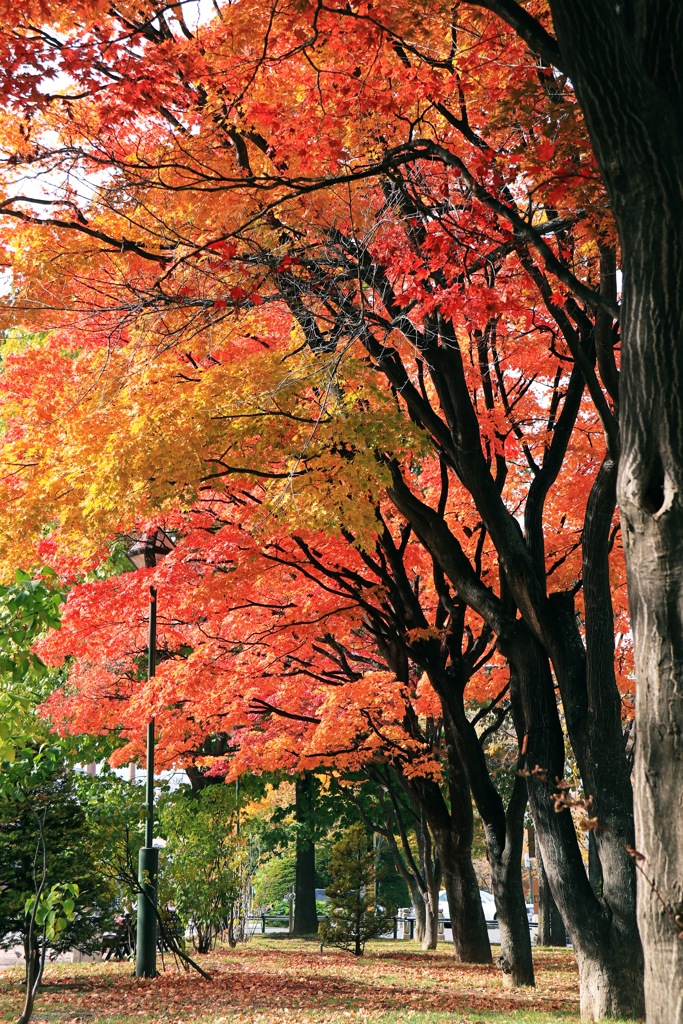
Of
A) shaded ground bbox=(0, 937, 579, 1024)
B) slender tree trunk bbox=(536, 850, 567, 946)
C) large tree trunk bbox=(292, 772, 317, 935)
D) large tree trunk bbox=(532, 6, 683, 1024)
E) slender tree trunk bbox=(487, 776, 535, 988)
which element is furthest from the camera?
large tree trunk bbox=(292, 772, 317, 935)

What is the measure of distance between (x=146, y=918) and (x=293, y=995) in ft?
7.88

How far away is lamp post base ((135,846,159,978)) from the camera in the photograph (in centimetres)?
1204

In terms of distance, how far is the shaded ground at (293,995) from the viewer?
897 centimetres

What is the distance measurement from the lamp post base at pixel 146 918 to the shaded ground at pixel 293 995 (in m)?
0.28

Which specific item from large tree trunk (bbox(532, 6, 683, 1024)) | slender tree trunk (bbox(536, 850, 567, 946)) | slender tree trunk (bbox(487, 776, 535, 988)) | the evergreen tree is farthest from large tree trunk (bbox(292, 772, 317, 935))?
large tree trunk (bbox(532, 6, 683, 1024))

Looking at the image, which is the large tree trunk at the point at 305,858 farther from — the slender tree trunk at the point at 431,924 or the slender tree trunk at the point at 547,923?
the slender tree trunk at the point at 547,923

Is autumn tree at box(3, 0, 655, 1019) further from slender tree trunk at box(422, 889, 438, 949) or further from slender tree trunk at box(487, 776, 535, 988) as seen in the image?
slender tree trunk at box(422, 889, 438, 949)

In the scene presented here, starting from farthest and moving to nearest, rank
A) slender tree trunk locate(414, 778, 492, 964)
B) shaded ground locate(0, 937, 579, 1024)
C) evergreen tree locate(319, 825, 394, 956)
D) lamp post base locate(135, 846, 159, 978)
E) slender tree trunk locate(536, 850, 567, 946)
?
slender tree trunk locate(536, 850, 567, 946)
evergreen tree locate(319, 825, 394, 956)
slender tree trunk locate(414, 778, 492, 964)
lamp post base locate(135, 846, 159, 978)
shaded ground locate(0, 937, 579, 1024)

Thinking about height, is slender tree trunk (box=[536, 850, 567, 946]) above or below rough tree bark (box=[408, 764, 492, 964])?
below

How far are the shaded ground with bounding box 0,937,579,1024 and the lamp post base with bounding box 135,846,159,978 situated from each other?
0.28 metres

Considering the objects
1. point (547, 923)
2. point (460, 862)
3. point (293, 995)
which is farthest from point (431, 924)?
point (293, 995)

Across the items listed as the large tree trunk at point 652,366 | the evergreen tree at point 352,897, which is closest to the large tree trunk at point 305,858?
the evergreen tree at point 352,897

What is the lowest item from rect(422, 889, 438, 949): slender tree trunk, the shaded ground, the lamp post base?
rect(422, 889, 438, 949): slender tree trunk

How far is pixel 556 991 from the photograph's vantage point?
39.4 feet
